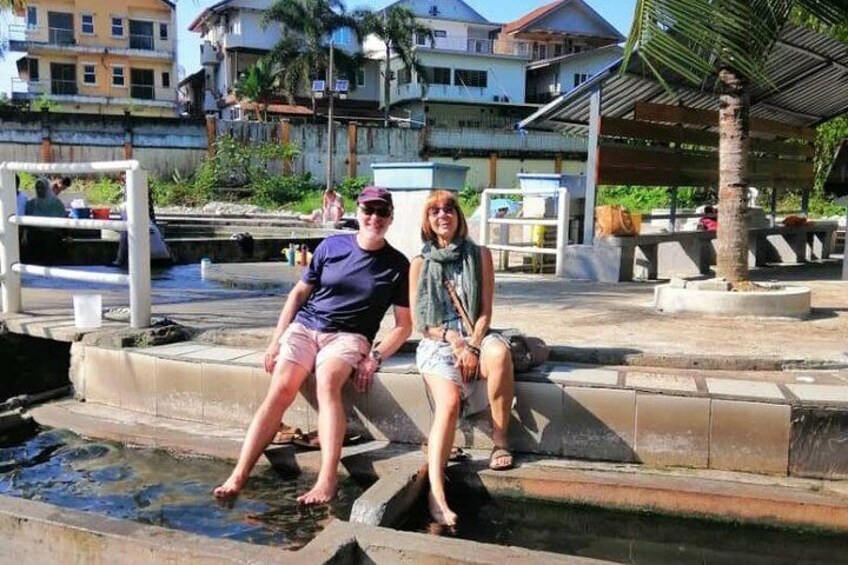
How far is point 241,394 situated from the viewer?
472cm

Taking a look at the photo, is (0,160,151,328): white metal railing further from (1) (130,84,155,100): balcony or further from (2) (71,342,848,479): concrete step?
(1) (130,84,155,100): balcony

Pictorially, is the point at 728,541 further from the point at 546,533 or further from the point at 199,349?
the point at 199,349

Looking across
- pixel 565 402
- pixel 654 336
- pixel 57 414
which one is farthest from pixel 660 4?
pixel 57 414

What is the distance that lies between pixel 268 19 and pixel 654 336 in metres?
43.0

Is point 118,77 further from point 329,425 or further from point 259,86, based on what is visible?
point 329,425

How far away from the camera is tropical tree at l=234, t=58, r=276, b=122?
41.8 metres

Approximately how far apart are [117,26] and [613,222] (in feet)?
143

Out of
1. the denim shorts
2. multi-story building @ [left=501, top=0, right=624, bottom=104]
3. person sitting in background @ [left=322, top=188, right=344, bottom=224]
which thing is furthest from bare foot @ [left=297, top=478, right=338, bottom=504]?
multi-story building @ [left=501, top=0, right=624, bottom=104]

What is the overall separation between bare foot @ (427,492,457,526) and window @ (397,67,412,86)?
43.9 metres

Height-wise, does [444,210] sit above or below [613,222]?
above

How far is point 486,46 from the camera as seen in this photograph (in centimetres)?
5144

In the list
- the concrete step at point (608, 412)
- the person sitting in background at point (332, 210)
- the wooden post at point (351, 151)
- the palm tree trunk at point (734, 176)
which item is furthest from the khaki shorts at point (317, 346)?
the wooden post at point (351, 151)

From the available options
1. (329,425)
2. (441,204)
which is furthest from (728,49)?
(329,425)

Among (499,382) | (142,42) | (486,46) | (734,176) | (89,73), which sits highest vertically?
(486,46)
